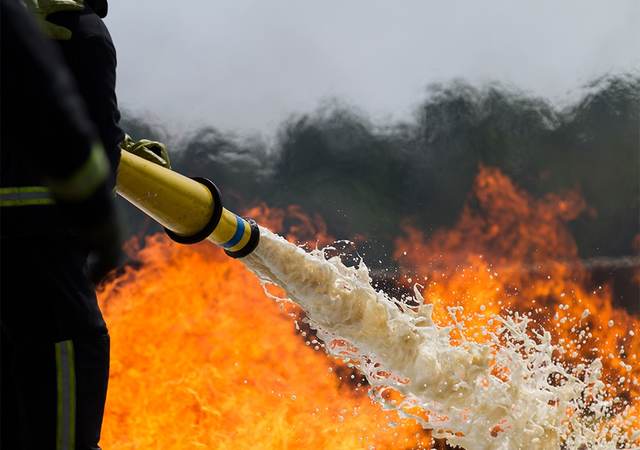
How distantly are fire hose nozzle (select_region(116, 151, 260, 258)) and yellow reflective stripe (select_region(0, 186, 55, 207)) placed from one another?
1.45ft

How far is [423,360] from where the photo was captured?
7.79 feet

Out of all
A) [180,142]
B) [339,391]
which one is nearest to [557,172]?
[339,391]

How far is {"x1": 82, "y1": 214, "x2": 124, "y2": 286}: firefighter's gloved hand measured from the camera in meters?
1.12

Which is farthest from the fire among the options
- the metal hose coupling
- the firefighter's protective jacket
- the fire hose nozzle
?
the firefighter's protective jacket

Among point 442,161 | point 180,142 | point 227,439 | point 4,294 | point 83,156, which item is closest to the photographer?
point 83,156

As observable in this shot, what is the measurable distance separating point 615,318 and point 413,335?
2.99 meters

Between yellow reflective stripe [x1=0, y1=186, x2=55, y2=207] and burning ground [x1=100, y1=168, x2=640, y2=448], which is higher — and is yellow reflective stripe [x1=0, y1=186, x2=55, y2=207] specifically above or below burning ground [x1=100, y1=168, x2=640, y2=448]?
above

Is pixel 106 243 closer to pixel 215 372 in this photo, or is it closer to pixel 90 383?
pixel 90 383

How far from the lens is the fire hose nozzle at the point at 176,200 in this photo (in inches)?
72.7

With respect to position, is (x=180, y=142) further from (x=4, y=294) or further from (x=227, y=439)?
(x=4, y=294)

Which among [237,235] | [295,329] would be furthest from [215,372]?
[237,235]

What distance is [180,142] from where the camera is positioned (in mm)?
4316

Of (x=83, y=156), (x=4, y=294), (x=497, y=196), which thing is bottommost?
(x=497, y=196)

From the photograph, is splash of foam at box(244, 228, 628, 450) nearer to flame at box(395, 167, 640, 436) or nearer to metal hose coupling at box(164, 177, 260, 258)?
metal hose coupling at box(164, 177, 260, 258)
